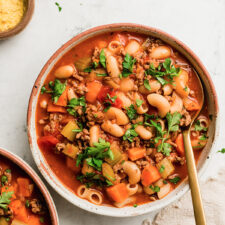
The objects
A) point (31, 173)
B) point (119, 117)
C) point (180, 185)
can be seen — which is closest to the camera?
point (31, 173)

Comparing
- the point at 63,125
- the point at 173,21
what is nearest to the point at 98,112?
the point at 63,125

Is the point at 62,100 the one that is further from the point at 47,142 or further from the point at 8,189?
the point at 8,189

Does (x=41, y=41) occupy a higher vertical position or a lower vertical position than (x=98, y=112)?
higher

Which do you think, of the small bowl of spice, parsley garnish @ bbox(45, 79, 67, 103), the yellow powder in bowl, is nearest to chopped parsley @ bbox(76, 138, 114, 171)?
parsley garnish @ bbox(45, 79, 67, 103)

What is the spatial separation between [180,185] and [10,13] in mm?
2574

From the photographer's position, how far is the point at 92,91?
352cm

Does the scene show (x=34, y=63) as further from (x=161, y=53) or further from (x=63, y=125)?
(x=161, y=53)

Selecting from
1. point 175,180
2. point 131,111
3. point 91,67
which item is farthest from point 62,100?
point 175,180

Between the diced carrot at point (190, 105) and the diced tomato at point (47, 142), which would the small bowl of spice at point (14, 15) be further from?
the diced carrot at point (190, 105)

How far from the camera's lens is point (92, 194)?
3613mm

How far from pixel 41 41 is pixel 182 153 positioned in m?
1.98

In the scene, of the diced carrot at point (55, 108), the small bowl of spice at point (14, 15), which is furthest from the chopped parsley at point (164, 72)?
the small bowl of spice at point (14, 15)

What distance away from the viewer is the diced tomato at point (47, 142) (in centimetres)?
352

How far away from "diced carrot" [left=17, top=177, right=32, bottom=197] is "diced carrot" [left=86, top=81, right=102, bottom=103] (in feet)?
3.41
